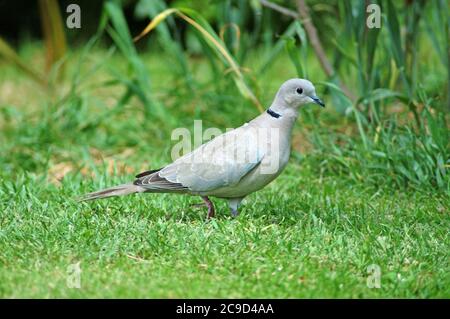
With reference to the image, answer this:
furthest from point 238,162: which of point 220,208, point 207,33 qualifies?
point 207,33

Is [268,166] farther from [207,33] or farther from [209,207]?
[207,33]

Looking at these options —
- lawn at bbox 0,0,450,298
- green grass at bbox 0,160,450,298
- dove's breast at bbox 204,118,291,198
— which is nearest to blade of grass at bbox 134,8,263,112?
lawn at bbox 0,0,450,298

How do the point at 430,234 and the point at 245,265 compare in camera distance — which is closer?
the point at 245,265

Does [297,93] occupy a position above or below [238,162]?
above

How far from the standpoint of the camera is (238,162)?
4.18 meters

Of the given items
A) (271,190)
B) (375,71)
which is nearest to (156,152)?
(271,190)

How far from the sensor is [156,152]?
19.9ft

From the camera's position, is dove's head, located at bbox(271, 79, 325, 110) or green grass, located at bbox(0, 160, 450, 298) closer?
green grass, located at bbox(0, 160, 450, 298)

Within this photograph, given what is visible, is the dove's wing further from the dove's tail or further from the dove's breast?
the dove's tail

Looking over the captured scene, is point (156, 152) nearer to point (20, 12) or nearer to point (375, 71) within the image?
point (375, 71)

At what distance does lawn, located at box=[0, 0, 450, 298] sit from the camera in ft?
11.5

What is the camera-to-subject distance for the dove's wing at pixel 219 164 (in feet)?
13.7

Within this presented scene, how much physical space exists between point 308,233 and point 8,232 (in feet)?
4.87

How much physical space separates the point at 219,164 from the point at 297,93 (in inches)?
22.4
